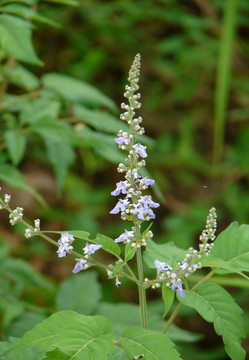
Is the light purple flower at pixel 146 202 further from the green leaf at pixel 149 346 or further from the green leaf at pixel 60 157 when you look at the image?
the green leaf at pixel 60 157

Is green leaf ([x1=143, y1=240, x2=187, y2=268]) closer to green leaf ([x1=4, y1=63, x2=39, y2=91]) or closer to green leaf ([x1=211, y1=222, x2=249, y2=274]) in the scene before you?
green leaf ([x1=211, y1=222, x2=249, y2=274])

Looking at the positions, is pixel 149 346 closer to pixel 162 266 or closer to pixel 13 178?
pixel 162 266

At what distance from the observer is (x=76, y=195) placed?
599 cm

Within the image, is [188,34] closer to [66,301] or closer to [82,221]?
[82,221]

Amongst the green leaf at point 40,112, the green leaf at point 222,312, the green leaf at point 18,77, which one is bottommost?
the green leaf at point 222,312

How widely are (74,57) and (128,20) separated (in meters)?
0.89

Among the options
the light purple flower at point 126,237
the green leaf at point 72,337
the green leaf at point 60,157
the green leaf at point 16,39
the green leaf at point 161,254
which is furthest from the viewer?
the green leaf at point 60,157

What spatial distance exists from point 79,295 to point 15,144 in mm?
1044

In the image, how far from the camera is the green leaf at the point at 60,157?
3184 mm

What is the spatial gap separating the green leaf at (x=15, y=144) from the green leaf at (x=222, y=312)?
1.39m

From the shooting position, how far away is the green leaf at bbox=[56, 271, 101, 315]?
116 inches

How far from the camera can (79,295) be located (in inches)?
120

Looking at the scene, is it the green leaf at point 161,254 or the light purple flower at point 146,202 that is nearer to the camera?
the light purple flower at point 146,202

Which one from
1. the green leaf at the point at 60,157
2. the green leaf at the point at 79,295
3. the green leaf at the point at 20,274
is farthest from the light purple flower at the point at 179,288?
the green leaf at the point at 20,274
